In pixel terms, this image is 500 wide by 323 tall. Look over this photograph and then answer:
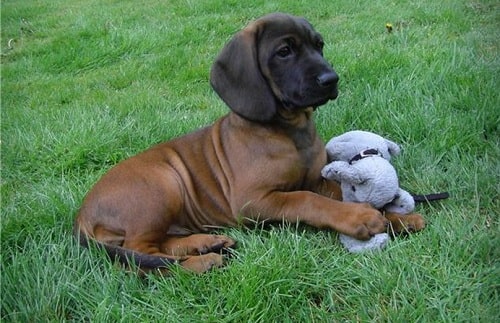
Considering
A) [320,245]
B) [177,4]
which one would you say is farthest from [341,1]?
[320,245]

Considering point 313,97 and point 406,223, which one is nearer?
point 406,223

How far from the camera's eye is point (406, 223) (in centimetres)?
280

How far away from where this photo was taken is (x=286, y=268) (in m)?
2.53

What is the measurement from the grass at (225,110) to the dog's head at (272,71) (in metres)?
0.66

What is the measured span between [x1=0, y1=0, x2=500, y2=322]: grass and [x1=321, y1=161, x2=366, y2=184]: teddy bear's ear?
31 cm

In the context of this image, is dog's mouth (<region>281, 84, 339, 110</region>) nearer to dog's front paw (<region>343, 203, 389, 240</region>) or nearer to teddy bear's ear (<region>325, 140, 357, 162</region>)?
teddy bear's ear (<region>325, 140, 357, 162</region>)

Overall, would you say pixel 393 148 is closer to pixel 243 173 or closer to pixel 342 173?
pixel 342 173

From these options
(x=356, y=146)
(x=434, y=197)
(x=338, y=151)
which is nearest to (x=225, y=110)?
(x=338, y=151)

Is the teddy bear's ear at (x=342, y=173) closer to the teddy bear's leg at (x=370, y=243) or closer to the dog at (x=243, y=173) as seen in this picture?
the dog at (x=243, y=173)

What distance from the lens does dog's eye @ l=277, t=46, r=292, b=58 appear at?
125 inches

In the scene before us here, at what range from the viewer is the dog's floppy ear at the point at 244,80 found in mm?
3074

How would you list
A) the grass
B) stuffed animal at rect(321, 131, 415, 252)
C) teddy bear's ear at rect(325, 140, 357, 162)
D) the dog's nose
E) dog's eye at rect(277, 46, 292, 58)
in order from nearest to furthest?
1. the grass
2. stuffed animal at rect(321, 131, 415, 252)
3. the dog's nose
4. dog's eye at rect(277, 46, 292, 58)
5. teddy bear's ear at rect(325, 140, 357, 162)

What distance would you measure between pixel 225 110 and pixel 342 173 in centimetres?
212

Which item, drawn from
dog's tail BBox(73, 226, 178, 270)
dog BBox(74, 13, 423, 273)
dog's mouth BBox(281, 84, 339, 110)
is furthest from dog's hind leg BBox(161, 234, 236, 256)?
dog's mouth BBox(281, 84, 339, 110)
